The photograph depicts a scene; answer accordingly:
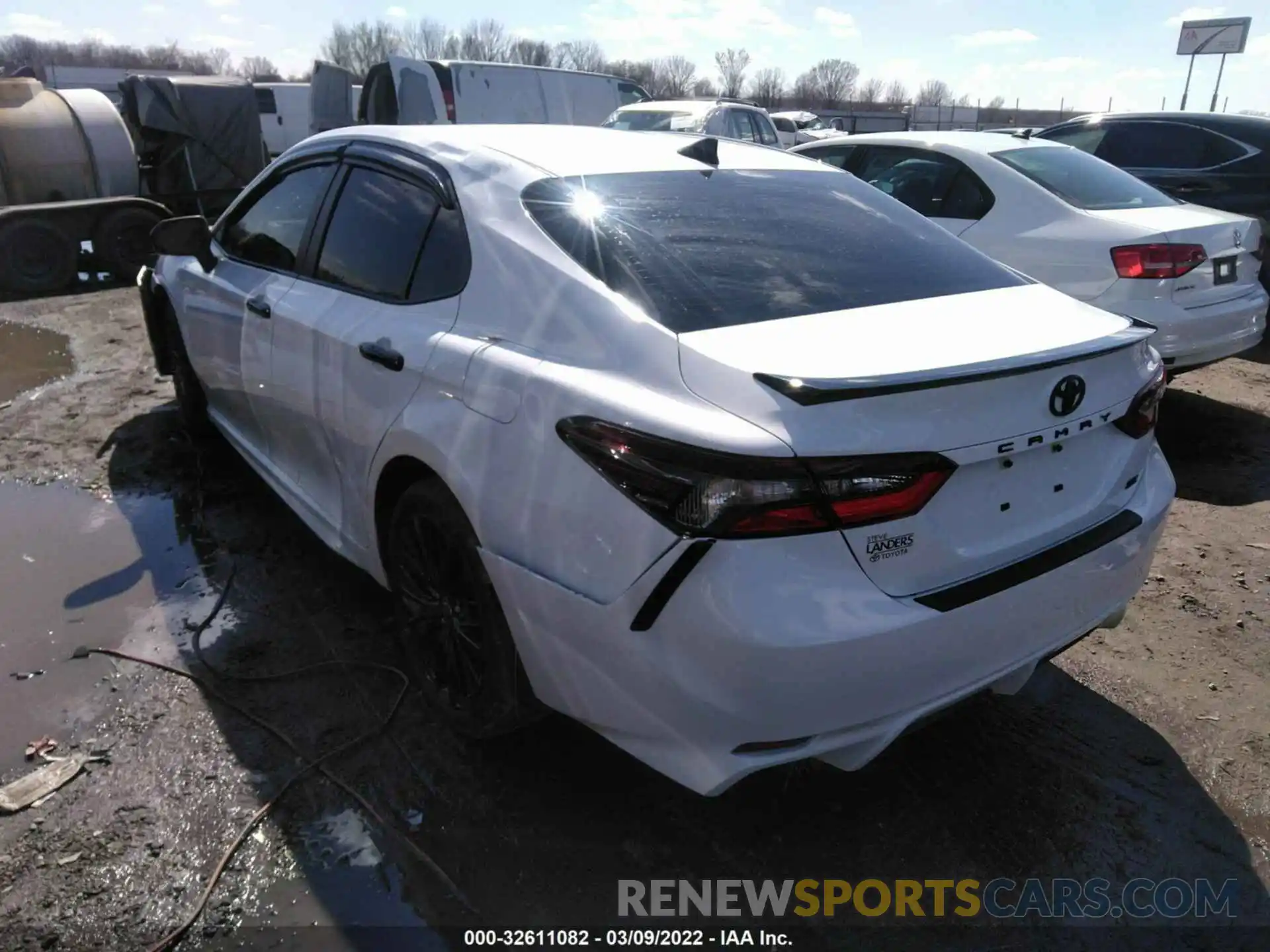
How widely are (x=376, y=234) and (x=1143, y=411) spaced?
237 centimetres

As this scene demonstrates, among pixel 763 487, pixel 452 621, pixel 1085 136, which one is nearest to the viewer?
pixel 763 487

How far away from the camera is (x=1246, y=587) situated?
149 inches

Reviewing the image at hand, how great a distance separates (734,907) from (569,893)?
408 mm

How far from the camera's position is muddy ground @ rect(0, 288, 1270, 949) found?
2.24 meters

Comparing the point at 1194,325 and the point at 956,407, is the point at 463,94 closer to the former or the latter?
the point at 1194,325

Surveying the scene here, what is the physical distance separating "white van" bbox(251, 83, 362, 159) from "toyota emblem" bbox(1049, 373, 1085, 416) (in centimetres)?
2268

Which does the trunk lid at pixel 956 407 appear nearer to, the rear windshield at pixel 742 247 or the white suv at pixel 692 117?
the rear windshield at pixel 742 247

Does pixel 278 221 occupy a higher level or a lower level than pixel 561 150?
lower

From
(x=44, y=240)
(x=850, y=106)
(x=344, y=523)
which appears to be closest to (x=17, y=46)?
(x=850, y=106)

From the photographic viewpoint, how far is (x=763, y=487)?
70.3 inches

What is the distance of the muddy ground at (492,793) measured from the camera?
2.24 m

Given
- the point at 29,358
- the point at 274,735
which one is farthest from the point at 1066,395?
the point at 29,358

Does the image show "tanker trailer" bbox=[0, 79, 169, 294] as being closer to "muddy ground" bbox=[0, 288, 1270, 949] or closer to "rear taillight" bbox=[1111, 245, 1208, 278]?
"muddy ground" bbox=[0, 288, 1270, 949]

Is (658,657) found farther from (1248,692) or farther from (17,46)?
(17,46)
